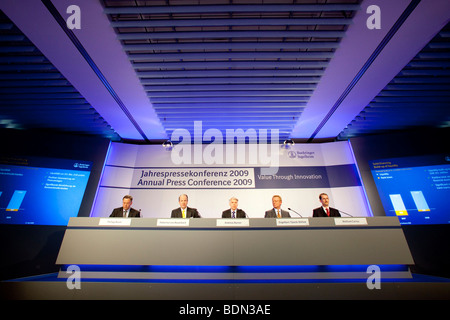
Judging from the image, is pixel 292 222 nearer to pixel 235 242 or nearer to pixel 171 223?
pixel 235 242

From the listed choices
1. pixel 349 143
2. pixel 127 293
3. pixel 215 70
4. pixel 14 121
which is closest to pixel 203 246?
pixel 127 293

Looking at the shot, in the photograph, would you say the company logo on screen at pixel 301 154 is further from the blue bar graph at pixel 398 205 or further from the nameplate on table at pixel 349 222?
the nameplate on table at pixel 349 222

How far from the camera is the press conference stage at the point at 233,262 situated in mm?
1956

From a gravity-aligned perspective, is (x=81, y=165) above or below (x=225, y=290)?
above

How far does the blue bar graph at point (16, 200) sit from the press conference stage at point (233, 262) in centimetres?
328

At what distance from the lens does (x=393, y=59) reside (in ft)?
10.7

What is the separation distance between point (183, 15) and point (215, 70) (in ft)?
3.22

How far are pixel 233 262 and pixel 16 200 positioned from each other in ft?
17.2

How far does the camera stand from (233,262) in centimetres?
214

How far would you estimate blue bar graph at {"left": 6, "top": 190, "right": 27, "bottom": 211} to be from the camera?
4.33m

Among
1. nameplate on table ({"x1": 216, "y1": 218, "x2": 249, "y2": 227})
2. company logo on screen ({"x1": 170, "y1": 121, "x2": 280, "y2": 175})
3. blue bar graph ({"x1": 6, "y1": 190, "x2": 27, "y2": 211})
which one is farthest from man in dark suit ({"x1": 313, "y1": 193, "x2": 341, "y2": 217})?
blue bar graph ({"x1": 6, "y1": 190, "x2": 27, "y2": 211})

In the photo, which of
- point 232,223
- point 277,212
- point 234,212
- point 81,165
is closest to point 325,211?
point 277,212

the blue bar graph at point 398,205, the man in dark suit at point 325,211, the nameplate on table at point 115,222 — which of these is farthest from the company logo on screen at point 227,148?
the nameplate on table at point 115,222

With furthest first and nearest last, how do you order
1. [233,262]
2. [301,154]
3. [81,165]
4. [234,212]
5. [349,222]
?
[301,154] → [81,165] → [234,212] → [349,222] → [233,262]
